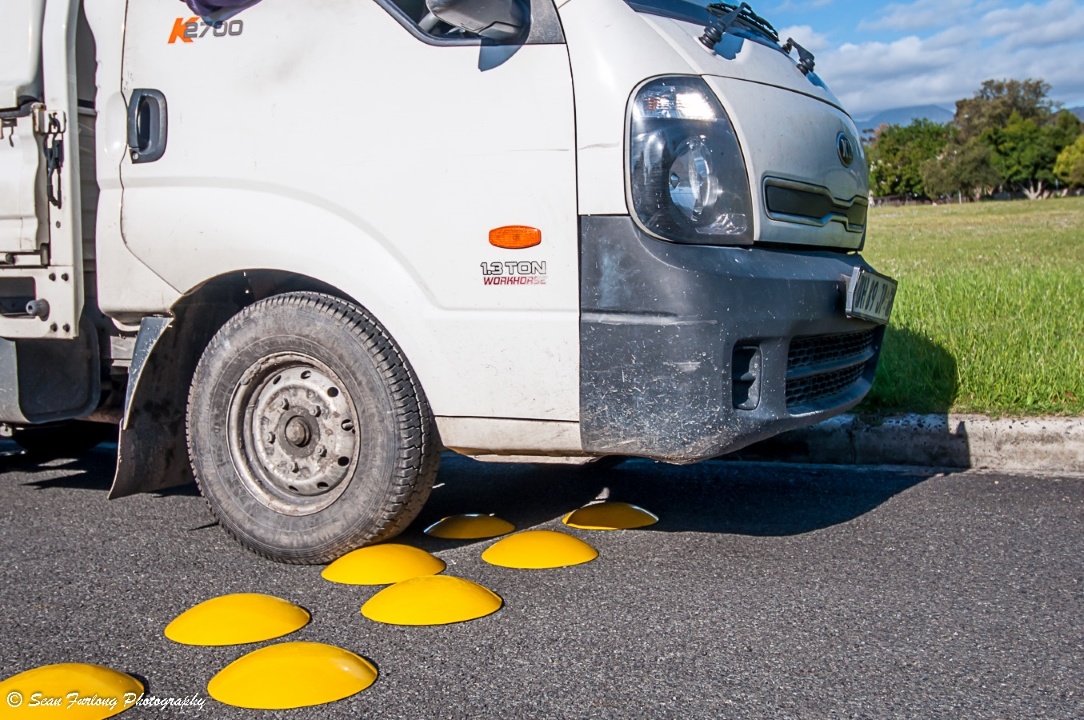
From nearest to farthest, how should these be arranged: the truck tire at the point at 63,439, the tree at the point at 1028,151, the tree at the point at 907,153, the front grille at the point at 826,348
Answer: the front grille at the point at 826,348 → the truck tire at the point at 63,439 → the tree at the point at 1028,151 → the tree at the point at 907,153

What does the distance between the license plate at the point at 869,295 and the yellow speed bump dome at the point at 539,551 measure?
3.62ft

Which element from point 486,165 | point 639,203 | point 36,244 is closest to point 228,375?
point 36,244

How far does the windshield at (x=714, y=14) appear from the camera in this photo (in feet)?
10.7

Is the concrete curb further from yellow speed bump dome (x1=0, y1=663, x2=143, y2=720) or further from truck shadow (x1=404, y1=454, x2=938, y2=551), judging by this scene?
yellow speed bump dome (x1=0, y1=663, x2=143, y2=720)

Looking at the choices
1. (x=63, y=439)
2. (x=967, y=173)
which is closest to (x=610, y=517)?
(x=63, y=439)

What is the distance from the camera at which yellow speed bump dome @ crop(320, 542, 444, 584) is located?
3180 mm

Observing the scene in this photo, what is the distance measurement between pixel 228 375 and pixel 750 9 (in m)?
2.20

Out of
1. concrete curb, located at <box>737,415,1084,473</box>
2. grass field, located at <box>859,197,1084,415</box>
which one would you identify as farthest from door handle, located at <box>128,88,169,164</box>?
grass field, located at <box>859,197,1084,415</box>

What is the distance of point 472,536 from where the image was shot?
12.1ft

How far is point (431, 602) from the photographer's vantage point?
2.88 metres

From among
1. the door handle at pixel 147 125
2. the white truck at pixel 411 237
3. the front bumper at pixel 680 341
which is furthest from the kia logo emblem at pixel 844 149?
the door handle at pixel 147 125

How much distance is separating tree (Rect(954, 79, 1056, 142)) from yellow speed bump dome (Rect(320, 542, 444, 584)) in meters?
105

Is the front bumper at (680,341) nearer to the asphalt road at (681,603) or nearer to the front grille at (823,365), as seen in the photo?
the front grille at (823,365)

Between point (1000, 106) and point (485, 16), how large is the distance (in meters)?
110
